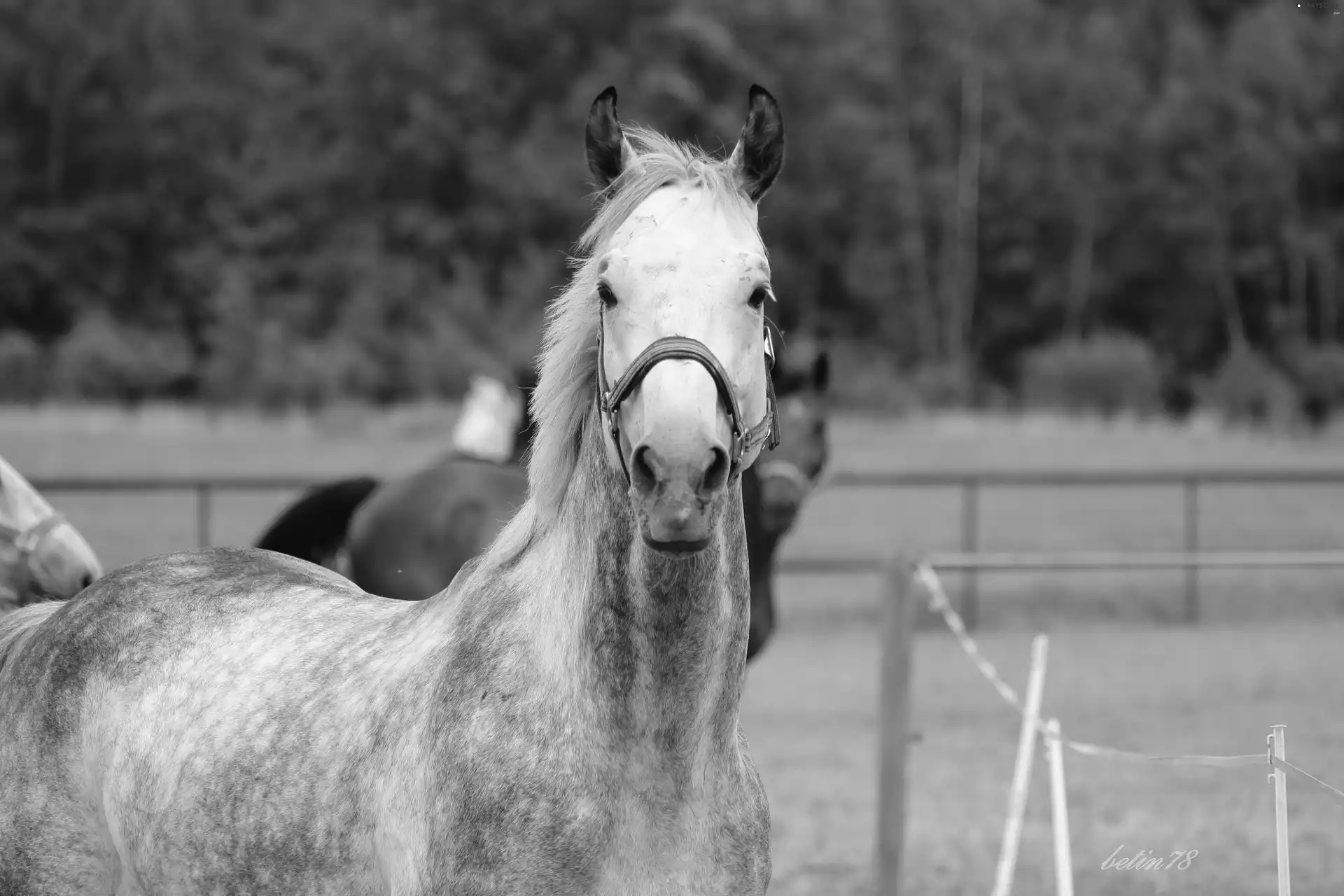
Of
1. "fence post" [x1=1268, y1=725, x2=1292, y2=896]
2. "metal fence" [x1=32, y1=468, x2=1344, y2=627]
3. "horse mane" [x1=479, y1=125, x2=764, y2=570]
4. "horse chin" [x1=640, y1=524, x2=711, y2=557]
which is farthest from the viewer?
"metal fence" [x1=32, y1=468, x2=1344, y2=627]

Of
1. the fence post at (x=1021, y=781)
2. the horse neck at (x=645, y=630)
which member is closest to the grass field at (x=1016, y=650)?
the fence post at (x=1021, y=781)

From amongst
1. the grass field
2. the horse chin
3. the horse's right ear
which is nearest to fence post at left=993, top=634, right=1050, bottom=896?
the grass field

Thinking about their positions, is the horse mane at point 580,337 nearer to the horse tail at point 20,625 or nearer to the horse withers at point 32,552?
the horse tail at point 20,625

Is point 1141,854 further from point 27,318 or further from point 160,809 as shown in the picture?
point 27,318

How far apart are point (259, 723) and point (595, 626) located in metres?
0.77

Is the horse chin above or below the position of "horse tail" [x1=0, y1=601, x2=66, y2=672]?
above

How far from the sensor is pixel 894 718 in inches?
198

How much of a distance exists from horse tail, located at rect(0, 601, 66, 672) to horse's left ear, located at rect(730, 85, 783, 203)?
6.18ft

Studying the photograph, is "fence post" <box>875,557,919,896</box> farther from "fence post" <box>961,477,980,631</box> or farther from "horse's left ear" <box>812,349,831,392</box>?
"fence post" <box>961,477,980,631</box>

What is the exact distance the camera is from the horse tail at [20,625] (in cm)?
312

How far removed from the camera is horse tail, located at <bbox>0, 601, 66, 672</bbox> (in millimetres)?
3115

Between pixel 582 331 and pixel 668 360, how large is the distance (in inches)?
16.1

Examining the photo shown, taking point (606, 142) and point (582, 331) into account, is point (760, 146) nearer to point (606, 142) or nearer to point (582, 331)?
point (606, 142)

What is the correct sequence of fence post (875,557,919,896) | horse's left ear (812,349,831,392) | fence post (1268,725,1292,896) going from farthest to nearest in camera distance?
horse's left ear (812,349,831,392) → fence post (875,557,919,896) → fence post (1268,725,1292,896)
